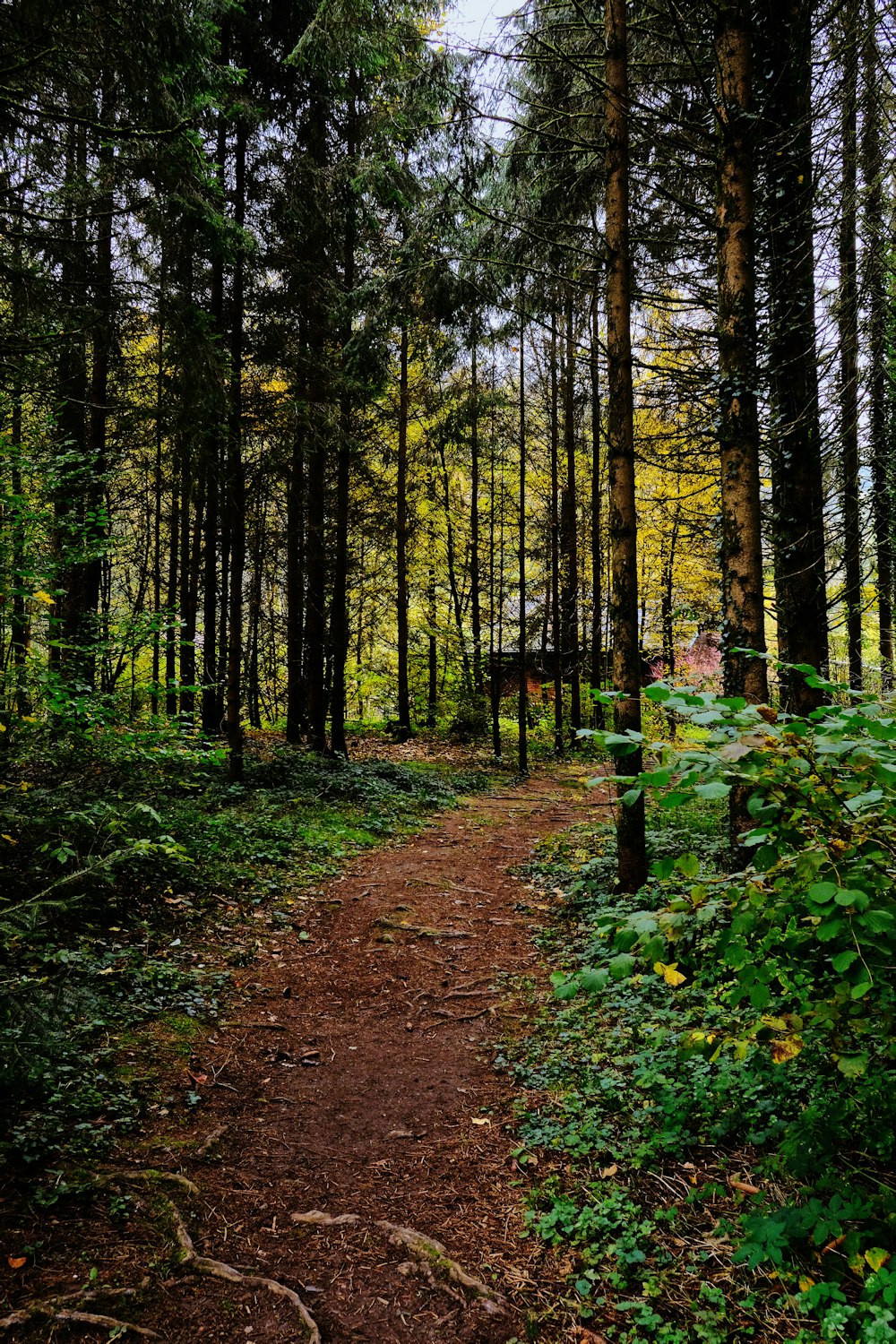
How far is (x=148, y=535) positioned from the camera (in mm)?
20812

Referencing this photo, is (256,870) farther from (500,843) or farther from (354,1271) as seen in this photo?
(354,1271)

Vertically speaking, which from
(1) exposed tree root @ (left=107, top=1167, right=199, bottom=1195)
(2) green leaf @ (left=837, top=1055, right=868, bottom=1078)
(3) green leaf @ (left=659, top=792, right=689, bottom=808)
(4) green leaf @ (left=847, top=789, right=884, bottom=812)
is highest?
(4) green leaf @ (left=847, top=789, right=884, bottom=812)

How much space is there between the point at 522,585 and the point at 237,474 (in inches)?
288

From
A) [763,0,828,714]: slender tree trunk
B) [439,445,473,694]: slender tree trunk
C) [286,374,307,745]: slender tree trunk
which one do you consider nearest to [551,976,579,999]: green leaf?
[763,0,828,714]: slender tree trunk

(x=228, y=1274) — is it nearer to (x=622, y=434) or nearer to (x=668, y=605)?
(x=622, y=434)

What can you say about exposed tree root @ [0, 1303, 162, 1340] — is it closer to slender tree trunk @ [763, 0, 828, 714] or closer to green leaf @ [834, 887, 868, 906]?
green leaf @ [834, 887, 868, 906]

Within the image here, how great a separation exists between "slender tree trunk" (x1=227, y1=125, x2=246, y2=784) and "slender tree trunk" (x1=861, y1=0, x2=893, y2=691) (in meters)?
7.58

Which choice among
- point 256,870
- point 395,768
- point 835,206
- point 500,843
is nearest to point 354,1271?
point 256,870

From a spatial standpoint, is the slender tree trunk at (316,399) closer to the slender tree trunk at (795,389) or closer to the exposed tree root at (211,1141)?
the slender tree trunk at (795,389)

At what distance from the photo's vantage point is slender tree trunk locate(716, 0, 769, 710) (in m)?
5.14

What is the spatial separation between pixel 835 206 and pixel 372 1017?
8.54 m

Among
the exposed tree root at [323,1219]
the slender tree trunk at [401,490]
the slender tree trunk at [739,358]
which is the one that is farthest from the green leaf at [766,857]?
the slender tree trunk at [401,490]

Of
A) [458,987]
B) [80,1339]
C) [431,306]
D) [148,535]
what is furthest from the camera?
[148,535]

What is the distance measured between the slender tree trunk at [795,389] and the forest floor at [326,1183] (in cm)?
429
